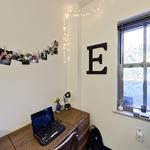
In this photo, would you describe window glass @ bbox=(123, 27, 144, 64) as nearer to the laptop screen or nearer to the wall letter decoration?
the wall letter decoration

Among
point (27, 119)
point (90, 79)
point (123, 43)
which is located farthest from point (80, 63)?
point (27, 119)

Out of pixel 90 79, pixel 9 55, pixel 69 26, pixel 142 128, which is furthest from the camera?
pixel 69 26

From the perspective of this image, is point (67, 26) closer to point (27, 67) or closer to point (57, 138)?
point (27, 67)

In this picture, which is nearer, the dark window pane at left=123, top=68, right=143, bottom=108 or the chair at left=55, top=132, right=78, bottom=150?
the chair at left=55, top=132, right=78, bottom=150

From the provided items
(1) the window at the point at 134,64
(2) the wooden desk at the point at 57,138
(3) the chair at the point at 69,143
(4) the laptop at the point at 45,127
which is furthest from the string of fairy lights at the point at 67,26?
(3) the chair at the point at 69,143

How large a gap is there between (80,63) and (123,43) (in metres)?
0.78

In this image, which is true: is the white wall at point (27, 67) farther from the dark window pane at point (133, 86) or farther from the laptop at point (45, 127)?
the dark window pane at point (133, 86)

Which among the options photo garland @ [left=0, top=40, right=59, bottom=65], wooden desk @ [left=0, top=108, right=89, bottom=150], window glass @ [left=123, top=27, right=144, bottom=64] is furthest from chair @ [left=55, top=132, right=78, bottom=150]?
window glass @ [left=123, top=27, right=144, bottom=64]

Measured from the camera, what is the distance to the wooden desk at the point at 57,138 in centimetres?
120

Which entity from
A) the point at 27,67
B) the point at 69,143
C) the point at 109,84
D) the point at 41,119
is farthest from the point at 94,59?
the point at 69,143

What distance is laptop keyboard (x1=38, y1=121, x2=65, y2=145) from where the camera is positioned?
1.28 m

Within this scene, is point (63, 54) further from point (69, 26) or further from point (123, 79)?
point (123, 79)

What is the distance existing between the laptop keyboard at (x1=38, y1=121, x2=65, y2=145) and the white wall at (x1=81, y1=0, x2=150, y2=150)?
Result: 2.49ft

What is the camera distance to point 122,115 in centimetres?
177
